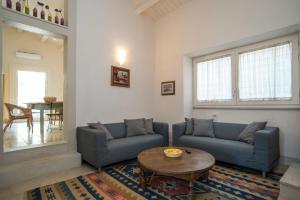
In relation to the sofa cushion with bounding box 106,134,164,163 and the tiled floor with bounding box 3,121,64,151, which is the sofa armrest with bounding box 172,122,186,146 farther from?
the tiled floor with bounding box 3,121,64,151

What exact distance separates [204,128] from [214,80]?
1.23 m

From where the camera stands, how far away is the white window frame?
284 centimetres

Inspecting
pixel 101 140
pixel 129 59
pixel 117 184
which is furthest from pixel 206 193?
pixel 129 59

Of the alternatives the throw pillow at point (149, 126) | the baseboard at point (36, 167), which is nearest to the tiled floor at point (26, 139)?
the baseboard at point (36, 167)

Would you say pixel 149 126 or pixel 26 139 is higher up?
pixel 149 126

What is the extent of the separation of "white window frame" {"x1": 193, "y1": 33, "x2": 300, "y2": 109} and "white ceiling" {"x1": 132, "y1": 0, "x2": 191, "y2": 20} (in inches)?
57.8

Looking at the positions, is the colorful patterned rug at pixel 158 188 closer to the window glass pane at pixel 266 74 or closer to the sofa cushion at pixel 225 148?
the sofa cushion at pixel 225 148

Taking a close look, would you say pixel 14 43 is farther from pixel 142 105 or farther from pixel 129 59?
pixel 142 105

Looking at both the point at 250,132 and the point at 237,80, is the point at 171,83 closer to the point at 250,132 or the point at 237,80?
the point at 237,80

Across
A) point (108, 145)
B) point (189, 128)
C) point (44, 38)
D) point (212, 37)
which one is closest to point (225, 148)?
point (189, 128)

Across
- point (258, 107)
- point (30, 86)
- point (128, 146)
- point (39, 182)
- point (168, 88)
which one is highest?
point (30, 86)

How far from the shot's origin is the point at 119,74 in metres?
3.94

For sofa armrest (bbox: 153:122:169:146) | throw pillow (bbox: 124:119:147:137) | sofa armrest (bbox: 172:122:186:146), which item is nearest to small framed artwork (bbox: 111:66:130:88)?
throw pillow (bbox: 124:119:147:137)

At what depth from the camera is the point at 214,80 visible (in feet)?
13.1
